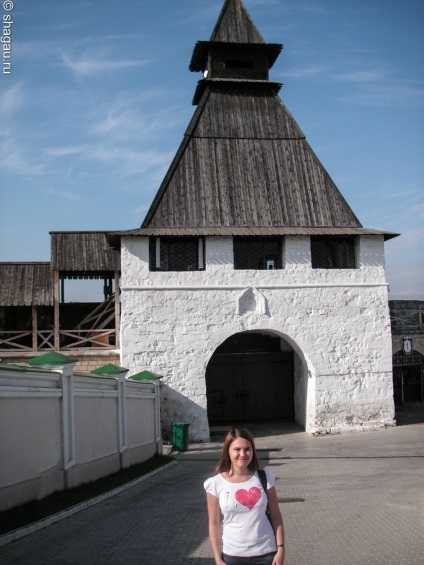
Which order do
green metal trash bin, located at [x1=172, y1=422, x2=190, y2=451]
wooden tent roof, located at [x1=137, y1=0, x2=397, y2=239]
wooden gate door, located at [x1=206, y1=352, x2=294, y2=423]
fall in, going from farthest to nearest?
1. wooden gate door, located at [x1=206, y1=352, x2=294, y2=423]
2. wooden tent roof, located at [x1=137, y1=0, x2=397, y2=239]
3. green metal trash bin, located at [x1=172, y1=422, x2=190, y2=451]

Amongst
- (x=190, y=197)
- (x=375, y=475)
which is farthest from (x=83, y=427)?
(x=190, y=197)

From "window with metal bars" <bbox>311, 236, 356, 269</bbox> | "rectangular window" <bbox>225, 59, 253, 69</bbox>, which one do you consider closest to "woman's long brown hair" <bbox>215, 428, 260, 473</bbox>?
"window with metal bars" <bbox>311, 236, 356, 269</bbox>

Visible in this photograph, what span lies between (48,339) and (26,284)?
6.59 ft

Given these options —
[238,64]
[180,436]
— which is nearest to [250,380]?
[180,436]

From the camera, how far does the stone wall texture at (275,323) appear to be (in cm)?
2195

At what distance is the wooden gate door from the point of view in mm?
25328

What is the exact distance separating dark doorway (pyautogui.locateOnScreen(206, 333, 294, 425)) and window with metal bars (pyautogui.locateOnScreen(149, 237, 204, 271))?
156 inches

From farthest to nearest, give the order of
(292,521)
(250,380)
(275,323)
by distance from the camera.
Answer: (250,380), (275,323), (292,521)

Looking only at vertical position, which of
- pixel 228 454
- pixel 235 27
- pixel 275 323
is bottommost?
pixel 228 454

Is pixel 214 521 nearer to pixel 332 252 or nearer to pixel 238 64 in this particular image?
pixel 332 252

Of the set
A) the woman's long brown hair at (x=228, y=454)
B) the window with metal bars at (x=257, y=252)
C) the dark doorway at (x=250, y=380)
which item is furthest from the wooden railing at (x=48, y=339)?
the woman's long brown hair at (x=228, y=454)

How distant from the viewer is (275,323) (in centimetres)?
2244

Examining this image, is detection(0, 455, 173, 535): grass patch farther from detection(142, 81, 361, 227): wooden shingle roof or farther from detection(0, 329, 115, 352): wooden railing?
detection(142, 81, 361, 227): wooden shingle roof

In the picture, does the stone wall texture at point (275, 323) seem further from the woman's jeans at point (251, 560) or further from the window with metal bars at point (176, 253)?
the woman's jeans at point (251, 560)
